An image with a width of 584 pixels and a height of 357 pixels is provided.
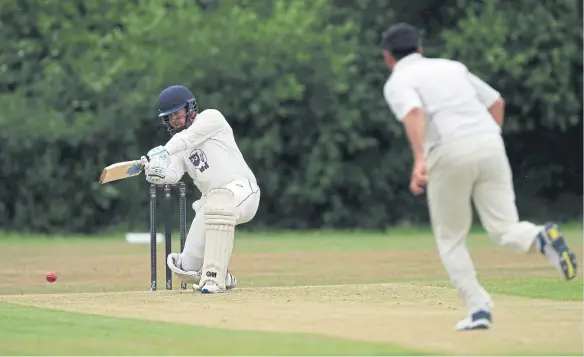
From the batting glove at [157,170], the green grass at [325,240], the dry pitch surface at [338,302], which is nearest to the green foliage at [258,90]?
the green grass at [325,240]

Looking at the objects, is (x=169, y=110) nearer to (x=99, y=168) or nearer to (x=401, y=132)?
(x=99, y=168)

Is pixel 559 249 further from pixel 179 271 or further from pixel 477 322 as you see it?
pixel 179 271

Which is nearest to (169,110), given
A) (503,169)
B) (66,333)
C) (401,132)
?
(66,333)

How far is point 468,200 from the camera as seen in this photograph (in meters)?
8.64

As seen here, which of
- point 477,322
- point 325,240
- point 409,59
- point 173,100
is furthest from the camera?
point 325,240

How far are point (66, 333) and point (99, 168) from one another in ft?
54.2

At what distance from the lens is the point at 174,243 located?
22891mm

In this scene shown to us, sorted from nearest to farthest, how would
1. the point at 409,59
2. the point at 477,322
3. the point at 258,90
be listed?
the point at 477,322
the point at 409,59
the point at 258,90

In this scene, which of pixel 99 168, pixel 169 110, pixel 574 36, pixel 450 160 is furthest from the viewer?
pixel 574 36

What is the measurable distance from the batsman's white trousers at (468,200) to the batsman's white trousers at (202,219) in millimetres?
3291

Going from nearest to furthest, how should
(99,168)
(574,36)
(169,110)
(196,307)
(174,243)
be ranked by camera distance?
(196,307) → (169,110) → (174,243) → (99,168) → (574,36)

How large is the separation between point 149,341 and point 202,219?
3.36 metres

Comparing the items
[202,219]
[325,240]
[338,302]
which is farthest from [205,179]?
[325,240]

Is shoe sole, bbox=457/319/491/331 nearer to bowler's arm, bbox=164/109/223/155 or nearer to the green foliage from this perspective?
bowler's arm, bbox=164/109/223/155
